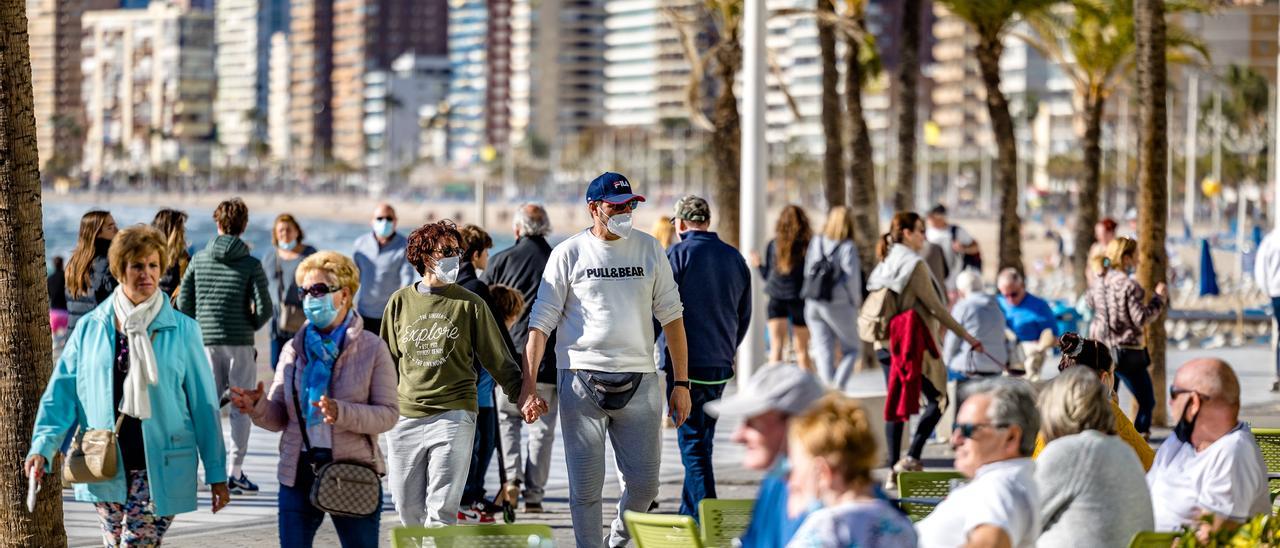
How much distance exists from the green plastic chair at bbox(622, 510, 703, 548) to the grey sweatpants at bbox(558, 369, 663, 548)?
8.36 ft

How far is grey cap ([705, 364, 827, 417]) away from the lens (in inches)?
177

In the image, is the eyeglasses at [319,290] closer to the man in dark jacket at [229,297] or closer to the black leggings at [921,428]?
the man in dark jacket at [229,297]

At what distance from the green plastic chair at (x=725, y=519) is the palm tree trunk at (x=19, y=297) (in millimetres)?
2841

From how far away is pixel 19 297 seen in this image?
7164mm

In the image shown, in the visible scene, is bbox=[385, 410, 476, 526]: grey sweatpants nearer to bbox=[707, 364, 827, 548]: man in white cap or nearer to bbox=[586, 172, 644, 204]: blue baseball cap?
bbox=[586, 172, 644, 204]: blue baseball cap

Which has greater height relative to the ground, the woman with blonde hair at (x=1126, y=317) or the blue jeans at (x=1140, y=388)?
the woman with blonde hair at (x=1126, y=317)

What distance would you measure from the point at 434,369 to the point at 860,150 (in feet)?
53.8

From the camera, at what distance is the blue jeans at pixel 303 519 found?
6.42 meters

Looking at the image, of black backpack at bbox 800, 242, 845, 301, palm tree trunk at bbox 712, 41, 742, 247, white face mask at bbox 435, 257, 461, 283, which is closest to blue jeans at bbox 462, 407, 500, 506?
white face mask at bbox 435, 257, 461, 283

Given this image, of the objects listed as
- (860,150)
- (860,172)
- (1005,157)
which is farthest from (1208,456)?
(1005,157)

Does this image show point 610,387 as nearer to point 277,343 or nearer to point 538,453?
point 538,453

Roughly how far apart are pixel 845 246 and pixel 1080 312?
6183mm

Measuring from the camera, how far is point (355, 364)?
6.44 m

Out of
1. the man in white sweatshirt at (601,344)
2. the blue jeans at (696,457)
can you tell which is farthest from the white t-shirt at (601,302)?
the blue jeans at (696,457)
